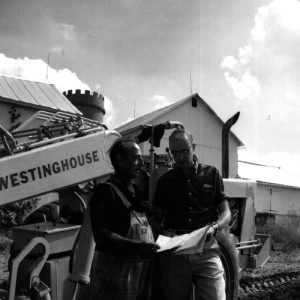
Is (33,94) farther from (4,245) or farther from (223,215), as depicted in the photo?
(223,215)

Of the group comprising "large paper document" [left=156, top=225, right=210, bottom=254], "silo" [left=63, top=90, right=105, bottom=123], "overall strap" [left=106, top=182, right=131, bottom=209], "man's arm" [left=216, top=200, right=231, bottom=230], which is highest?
"silo" [left=63, top=90, right=105, bottom=123]

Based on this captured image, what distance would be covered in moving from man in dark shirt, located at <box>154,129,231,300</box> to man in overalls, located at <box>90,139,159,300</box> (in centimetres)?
49

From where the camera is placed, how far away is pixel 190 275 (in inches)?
113

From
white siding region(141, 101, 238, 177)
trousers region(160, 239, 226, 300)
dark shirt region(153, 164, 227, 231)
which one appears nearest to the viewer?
trousers region(160, 239, 226, 300)

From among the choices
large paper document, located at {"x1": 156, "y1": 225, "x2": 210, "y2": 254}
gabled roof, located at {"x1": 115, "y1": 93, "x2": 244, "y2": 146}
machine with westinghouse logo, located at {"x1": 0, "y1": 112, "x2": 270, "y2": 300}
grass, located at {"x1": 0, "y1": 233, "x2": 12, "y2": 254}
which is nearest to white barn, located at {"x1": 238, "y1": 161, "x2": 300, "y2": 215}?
gabled roof, located at {"x1": 115, "y1": 93, "x2": 244, "y2": 146}

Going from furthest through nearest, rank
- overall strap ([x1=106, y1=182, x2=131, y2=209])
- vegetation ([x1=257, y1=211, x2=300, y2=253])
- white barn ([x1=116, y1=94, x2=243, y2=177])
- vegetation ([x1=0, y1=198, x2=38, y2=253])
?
white barn ([x1=116, y1=94, x2=243, y2=177]) → vegetation ([x1=257, y1=211, x2=300, y2=253]) → vegetation ([x1=0, y1=198, x2=38, y2=253]) → overall strap ([x1=106, y1=182, x2=131, y2=209])

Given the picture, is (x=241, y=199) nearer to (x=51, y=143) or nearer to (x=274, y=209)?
(x=51, y=143)

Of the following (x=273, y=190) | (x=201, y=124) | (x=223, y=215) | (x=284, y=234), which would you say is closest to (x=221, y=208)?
(x=223, y=215)

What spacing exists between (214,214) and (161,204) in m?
0.38

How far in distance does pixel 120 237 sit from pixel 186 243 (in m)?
0.50

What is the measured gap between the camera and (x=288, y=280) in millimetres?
7453

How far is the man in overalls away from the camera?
227 cm

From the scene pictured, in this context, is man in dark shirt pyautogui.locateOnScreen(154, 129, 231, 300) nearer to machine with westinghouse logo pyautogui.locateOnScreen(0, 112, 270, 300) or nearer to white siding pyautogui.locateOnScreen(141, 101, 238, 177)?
machine with westinghouse logo pyautogui.locateOnScreen(0, 112, 270, 300)

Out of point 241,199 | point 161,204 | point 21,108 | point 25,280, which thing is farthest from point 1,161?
point 21,108
